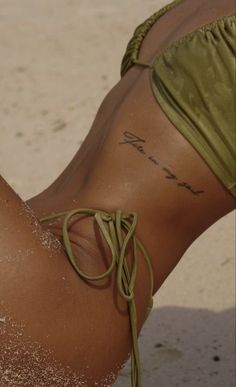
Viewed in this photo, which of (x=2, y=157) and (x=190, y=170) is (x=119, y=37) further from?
(x=190, y=170)

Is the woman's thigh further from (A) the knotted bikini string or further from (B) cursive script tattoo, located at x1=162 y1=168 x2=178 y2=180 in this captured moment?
(B) cursive script tattoo, located at x1=162 y1=168 x2=178 y2=180

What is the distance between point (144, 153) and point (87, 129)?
7.72 ft

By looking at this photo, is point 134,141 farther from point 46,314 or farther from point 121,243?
point 46,314

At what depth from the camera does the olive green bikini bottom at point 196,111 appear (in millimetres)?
1402

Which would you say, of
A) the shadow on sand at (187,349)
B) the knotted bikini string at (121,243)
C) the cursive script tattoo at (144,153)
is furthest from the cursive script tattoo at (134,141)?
the shadow on sand at (187,349)

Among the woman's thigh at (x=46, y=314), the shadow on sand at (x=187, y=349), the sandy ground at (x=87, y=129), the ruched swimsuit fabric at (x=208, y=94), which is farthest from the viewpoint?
the sandy ground at (x=87, y=129)

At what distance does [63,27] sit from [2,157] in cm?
128

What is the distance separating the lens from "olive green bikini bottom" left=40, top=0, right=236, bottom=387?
55.2 inches

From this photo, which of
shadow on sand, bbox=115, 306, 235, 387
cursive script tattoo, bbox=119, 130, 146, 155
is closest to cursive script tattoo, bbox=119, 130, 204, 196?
cursive script tattoo, bbox=119, 130, 146, 155

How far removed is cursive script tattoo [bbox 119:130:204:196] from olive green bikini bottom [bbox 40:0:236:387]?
49 millimetres

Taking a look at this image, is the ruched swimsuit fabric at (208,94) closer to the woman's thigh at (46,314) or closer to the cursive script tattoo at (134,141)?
the cursive script tattoo at (134,141)

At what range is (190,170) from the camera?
4.72 ft

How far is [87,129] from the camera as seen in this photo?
380 cm

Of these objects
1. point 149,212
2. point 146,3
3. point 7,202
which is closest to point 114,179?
point 149,212
